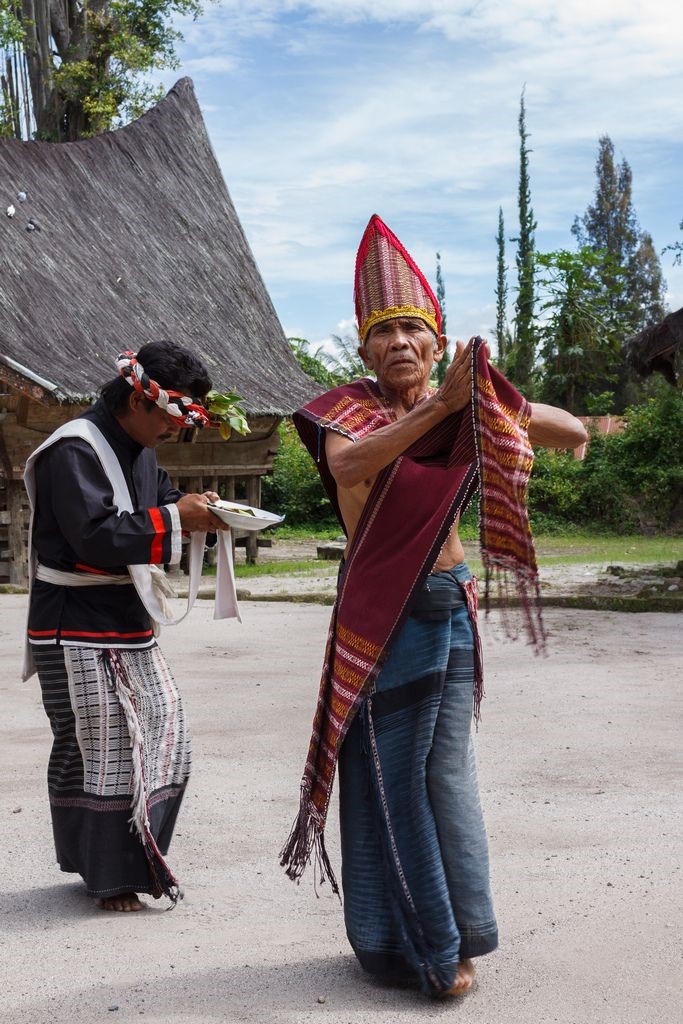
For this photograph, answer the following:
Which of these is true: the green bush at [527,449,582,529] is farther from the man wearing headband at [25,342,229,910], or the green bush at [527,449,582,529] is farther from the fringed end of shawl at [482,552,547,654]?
the fringed end of shawl at [482,552,547,654]

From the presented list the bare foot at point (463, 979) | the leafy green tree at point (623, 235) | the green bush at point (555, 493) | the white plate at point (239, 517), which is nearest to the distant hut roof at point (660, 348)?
the green bush at point (555, 493)

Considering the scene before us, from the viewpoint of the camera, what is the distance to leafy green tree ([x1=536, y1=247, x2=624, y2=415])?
3186 centimetres

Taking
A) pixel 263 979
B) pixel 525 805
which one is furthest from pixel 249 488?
pixel 263 979

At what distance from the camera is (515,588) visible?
10.3 ft

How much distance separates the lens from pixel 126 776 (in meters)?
3.91

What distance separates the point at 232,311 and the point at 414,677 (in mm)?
15034

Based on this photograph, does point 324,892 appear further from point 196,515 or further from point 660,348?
point 660,348

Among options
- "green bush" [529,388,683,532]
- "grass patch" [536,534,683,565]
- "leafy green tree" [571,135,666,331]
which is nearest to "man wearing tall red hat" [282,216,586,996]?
"grass patch" [536,534,683,565]

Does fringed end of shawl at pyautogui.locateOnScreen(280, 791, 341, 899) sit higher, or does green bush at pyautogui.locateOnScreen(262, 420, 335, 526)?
green bush at pyautogui.locateOnScreen(262, 420, 335, 526)

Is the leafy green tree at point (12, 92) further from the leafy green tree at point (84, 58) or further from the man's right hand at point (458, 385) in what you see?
the man's right hand at point (458, 385)

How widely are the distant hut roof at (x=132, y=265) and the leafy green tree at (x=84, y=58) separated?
6948 millimetres

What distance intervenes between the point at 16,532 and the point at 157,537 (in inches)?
402

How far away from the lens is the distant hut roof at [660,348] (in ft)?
42.6

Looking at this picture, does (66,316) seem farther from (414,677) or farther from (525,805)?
(414,677)
